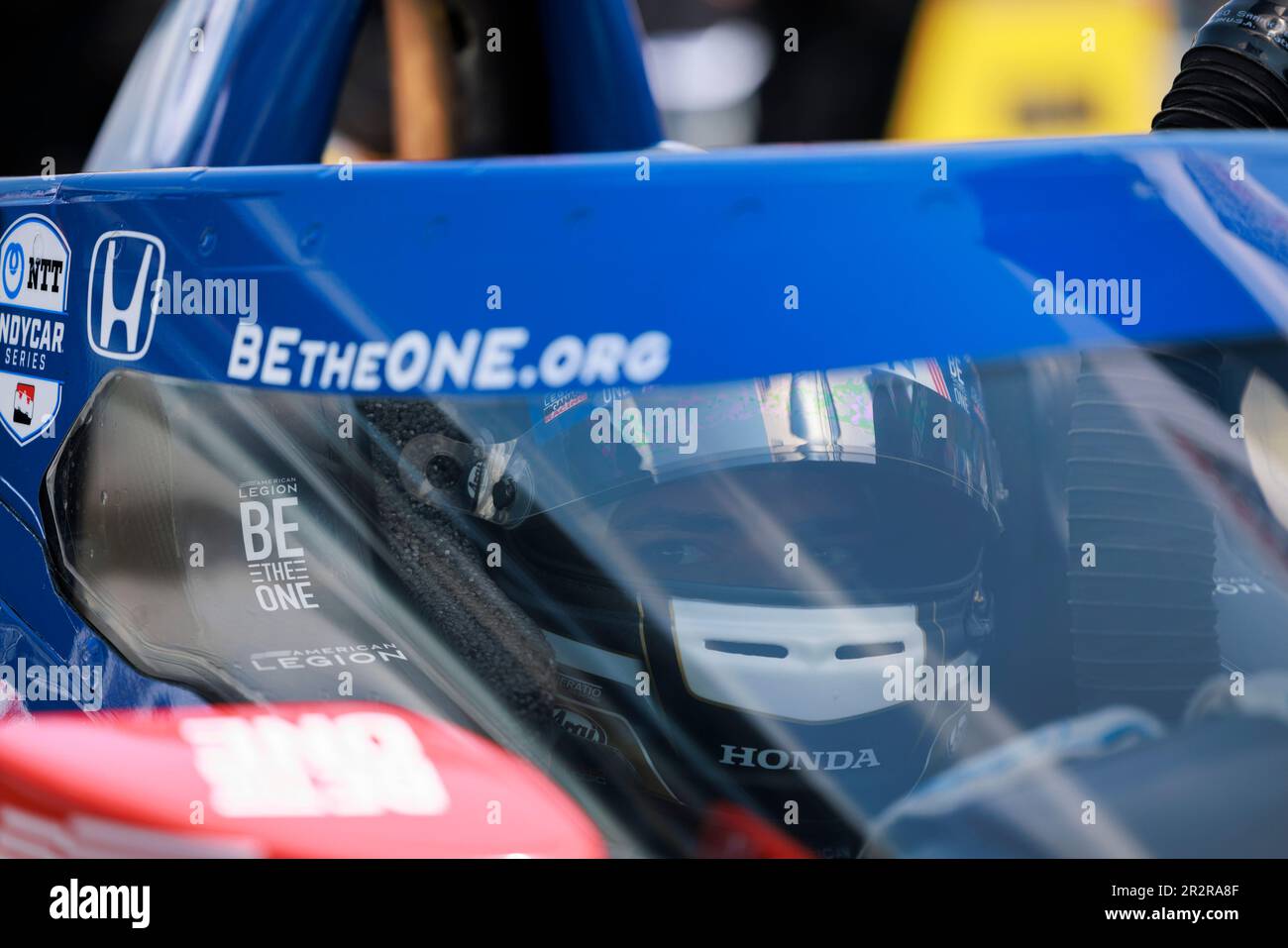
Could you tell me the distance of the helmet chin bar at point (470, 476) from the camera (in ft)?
3.48

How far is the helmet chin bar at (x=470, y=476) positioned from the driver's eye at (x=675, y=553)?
12 cm

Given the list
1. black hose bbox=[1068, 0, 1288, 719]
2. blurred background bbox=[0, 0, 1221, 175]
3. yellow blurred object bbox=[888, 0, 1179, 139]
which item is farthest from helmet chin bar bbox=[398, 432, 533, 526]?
yellow blurred object bbox=[888, 0, 1179, 139]

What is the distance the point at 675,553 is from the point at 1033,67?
4.07 m

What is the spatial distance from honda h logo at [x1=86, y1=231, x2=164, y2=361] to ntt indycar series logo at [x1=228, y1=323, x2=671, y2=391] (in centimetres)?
13

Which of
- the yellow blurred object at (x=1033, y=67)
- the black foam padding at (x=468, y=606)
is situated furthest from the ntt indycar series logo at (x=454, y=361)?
the yellow blurred object at (x=1033, y=67)

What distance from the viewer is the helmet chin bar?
1.06 m

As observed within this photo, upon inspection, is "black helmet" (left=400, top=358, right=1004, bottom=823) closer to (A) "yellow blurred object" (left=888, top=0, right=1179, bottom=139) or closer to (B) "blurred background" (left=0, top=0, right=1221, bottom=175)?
(B) "blurred background" (left=0, top=0, right=1221, bottom=175)

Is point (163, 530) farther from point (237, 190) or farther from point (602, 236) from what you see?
point (602, 236)

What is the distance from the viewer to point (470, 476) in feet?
3.52

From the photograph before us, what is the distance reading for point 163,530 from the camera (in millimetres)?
1136

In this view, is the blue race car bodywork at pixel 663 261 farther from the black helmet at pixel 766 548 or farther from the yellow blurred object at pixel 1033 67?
the yellow blurred object at pixel 1033 67

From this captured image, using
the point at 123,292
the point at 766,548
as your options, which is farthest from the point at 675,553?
the point at 123,292
